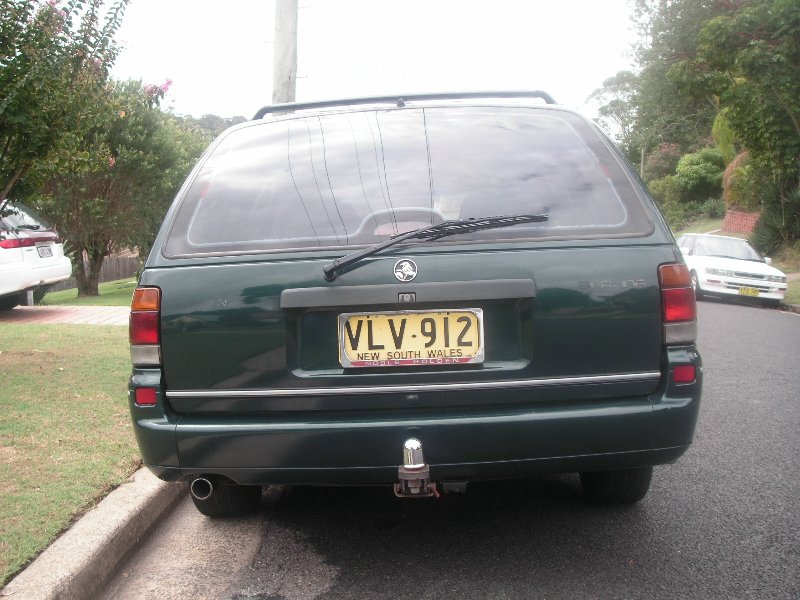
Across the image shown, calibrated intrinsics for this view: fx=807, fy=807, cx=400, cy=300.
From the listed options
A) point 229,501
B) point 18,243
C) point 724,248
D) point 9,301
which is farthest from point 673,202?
point 229,501

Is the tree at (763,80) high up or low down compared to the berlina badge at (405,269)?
up

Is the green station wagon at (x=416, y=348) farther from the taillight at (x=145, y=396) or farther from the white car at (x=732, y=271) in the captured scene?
the white car at (x=732, y=271)

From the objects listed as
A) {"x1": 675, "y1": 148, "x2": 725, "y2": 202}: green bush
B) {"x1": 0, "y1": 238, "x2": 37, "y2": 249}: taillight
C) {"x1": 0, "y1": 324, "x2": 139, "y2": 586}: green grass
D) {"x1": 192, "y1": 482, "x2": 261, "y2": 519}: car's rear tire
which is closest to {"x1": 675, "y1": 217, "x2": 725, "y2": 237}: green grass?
{"x1": 675, "y1": 148, "x2": 725, "y2": 202}: green bush

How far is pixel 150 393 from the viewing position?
2820 mm

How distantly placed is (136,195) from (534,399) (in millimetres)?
14643

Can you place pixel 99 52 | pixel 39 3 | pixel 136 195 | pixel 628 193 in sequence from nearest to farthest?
pixel 628 193, pixel 39 3, pixel 99 52, pixel 136 195

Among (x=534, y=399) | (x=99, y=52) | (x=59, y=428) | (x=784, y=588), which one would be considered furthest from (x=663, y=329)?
(x=99, y=52)

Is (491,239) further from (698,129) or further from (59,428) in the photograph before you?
(698,129)

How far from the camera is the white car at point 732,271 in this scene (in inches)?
592

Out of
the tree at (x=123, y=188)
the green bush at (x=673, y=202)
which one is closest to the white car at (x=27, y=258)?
the tree at (x=123, y=188)

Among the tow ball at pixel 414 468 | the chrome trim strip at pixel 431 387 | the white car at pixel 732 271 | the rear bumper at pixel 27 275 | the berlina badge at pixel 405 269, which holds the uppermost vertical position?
the berlina badge at pixel 405 269

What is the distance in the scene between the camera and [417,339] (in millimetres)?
2742

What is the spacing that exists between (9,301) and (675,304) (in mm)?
9944

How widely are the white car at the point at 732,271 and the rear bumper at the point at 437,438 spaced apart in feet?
43.5
